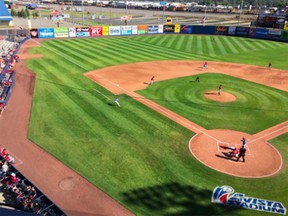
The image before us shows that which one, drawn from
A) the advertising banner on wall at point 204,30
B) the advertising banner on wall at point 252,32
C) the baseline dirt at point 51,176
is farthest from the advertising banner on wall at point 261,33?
the baseline dirt at point 51,176

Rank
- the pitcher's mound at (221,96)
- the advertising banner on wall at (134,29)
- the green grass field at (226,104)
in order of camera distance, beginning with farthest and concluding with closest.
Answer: the advertising banner on wall at (134,29), the pitcher's mound at (221,96), the green grass field at (226,104)

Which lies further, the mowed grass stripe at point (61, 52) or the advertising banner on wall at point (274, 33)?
the advertising banner on wall at point (274, 33)

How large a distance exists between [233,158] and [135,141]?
8.10 metres

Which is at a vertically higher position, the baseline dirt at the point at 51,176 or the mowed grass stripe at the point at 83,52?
the mowed grass stripe at the point at 83,52

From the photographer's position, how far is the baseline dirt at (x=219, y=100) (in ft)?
66.9

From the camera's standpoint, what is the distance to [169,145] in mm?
22812

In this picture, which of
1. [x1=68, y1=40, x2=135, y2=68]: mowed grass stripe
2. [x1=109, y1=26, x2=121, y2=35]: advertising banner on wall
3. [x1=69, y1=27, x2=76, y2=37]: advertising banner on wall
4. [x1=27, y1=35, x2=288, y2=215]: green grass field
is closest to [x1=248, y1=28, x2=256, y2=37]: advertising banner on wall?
[x1=109, y1=26, x2=121, y2=35]: advertising banner on wall

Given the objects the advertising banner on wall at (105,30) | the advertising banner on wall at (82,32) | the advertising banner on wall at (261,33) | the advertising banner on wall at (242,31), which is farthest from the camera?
the advertising banner on wall at (242,31)

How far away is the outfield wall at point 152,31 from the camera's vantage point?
70688 mm

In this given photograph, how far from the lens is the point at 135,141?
23359mm

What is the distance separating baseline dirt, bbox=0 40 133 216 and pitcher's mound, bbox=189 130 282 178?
26.8 feet

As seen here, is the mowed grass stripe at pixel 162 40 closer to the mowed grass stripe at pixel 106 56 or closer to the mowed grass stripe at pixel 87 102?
the mowed grass stripe at pixel 106 56

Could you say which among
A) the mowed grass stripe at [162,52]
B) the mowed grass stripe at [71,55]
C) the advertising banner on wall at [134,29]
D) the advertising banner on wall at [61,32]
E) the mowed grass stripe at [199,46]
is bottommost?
the mowed grass stripe at [71,55]

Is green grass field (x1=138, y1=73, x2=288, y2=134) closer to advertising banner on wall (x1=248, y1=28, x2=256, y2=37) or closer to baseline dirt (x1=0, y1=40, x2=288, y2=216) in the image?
baseline dirt (x1=0, y1=40, x2=288, y2=216)
